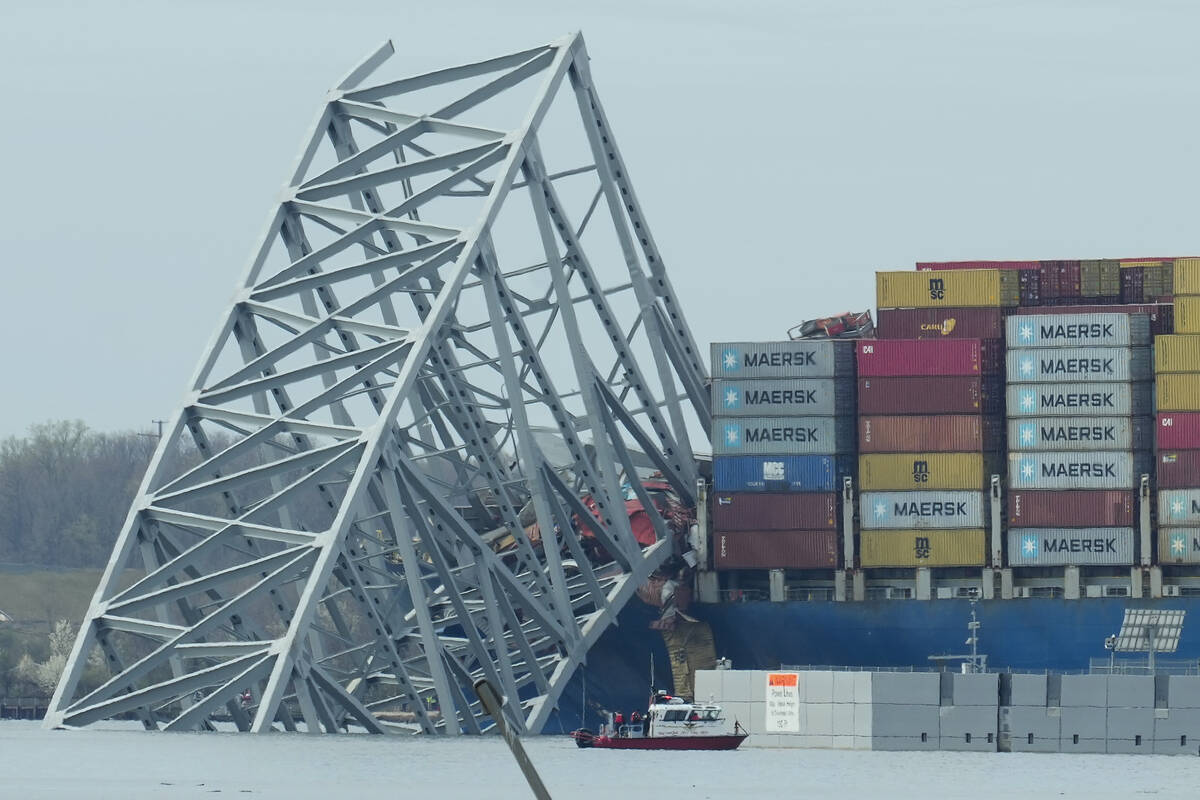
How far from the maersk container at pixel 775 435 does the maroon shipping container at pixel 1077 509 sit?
25.3 feet

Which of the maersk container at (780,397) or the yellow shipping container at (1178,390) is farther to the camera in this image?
the maersk container at (780,397)

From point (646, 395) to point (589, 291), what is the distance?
477 centimetres

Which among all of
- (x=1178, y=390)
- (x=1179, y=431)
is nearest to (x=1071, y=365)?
(x=1178, y=390)

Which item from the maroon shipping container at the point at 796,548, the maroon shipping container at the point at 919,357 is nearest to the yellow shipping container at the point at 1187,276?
the maroon shipping container at the point at 919,357

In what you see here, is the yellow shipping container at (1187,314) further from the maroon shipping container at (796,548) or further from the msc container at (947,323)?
the maroon shipping container at (796,548)

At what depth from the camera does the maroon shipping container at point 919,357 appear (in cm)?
10362

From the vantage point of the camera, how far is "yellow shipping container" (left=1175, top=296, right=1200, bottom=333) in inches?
4063

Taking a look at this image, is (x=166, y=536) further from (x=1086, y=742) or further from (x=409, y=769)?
(x=1086, y=742)

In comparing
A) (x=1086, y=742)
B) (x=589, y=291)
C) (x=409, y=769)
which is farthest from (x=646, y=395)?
(x=409, y=769)

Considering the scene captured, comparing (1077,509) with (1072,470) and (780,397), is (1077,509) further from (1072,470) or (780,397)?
(780,397)

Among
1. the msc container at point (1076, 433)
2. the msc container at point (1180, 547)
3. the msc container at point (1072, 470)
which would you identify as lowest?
the msc container at point (1180, 547)

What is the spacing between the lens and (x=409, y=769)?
→ 70188mm

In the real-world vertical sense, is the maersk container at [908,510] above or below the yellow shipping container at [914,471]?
below

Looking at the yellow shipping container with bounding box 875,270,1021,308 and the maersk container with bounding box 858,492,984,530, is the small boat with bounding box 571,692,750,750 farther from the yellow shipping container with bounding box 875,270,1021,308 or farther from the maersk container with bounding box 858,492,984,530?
the yellow shipping container with bounding box 875,270,1021,308
